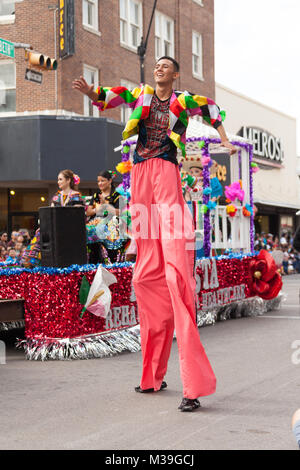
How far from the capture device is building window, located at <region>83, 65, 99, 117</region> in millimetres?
19812

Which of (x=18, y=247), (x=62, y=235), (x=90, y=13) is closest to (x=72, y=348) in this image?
(x=62, y=235)

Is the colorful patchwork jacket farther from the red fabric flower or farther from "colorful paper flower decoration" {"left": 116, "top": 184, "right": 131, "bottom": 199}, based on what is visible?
the red fabric flower

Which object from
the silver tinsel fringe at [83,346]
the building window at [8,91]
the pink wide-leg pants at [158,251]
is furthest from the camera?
the building window at [8,91]

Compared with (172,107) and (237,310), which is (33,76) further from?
(172,107)

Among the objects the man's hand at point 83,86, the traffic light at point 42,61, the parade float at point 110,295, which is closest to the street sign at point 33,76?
the traffic light at point 42,61

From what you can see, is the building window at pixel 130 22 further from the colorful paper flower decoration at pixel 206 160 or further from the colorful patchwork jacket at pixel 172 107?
the colorful patchwork jacket at pixel 172 107

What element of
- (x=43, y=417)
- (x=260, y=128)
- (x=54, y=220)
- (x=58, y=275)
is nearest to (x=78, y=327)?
(x=58, y=275)

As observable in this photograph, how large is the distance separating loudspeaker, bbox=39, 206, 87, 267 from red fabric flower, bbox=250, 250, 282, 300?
4.19 meters

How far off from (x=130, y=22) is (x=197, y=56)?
4.99 metres

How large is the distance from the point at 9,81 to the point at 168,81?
1523 cm

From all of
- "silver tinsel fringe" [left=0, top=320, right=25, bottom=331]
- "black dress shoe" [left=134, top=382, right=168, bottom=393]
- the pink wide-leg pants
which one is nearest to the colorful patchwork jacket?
the pink wide-leg pants

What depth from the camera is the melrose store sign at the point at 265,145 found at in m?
31.2

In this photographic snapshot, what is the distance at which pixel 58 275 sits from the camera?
6715 millimetres

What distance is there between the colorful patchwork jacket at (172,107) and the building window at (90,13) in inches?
620
